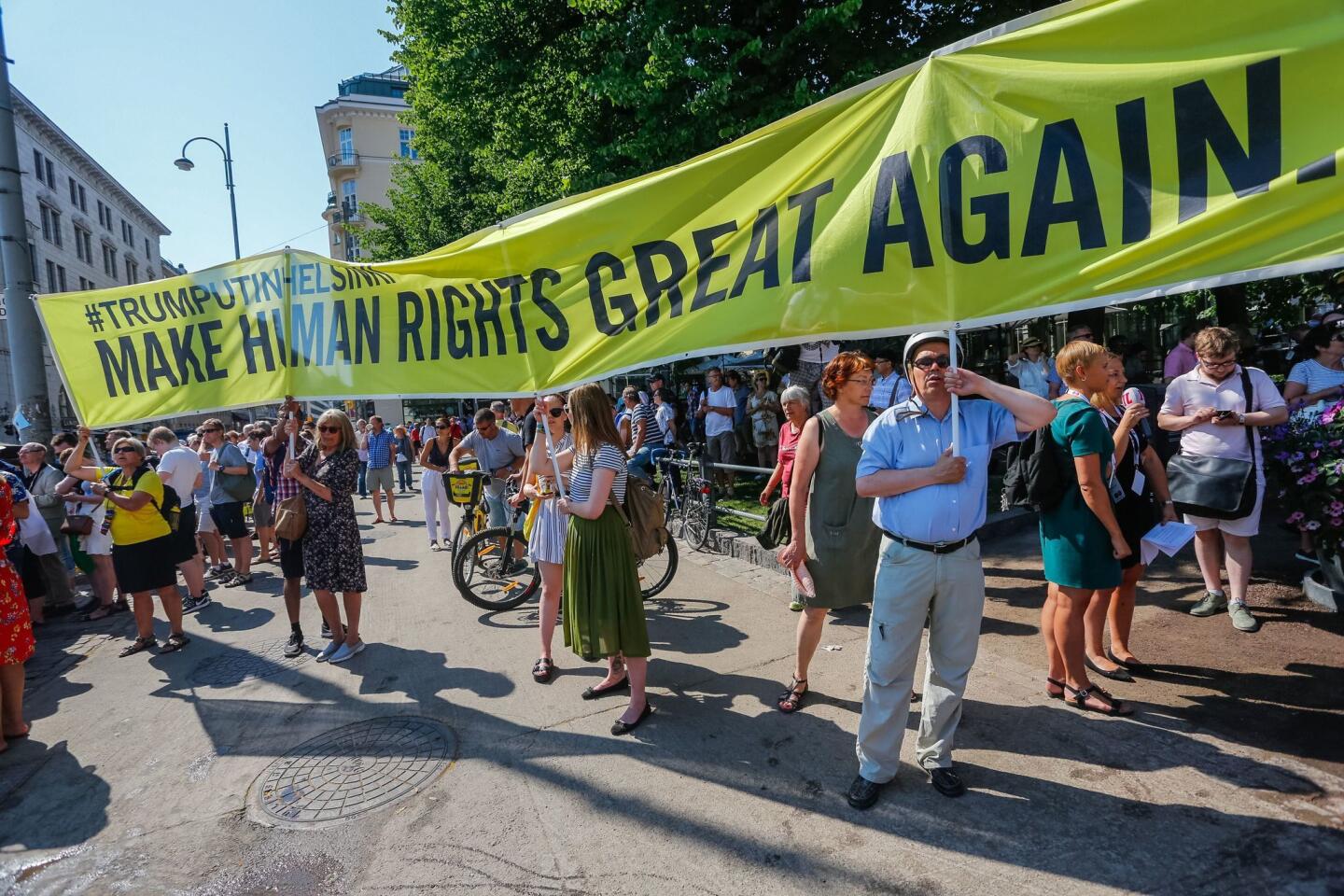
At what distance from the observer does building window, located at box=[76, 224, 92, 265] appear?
4812 centimetres

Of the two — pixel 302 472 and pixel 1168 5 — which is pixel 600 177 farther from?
pixel 1168 5

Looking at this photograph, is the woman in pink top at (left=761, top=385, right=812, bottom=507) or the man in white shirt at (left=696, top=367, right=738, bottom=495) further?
the man in white shirt at (left=696, top=367, right=738, bottom=495)

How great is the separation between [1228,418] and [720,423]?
7570 millimetres

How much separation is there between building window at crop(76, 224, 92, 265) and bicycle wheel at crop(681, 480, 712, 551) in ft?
189

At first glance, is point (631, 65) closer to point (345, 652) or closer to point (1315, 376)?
point (345, 652)

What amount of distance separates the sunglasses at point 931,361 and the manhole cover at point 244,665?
5.45m

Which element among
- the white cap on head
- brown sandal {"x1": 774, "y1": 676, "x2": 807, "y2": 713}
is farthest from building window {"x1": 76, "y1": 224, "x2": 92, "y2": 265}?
the white cap on head

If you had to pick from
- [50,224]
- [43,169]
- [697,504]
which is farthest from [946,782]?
[43,169]

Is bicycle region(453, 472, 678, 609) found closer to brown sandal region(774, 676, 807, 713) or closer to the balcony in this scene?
brown sandal region(774, 676, 807, 713)

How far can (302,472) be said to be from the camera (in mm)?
5562

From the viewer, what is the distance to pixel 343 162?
5634 cm

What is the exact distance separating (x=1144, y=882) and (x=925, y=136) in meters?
2.90

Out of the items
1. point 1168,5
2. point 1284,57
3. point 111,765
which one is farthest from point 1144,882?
point 111,765

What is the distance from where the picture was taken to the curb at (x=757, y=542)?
7.43 meters
